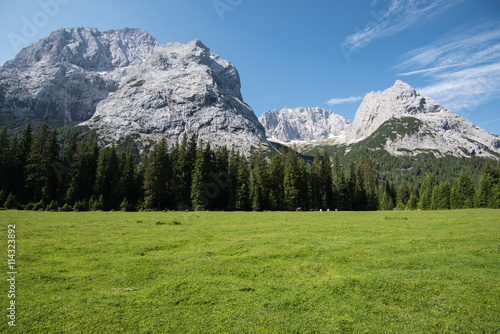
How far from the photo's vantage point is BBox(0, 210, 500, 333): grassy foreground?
753cm

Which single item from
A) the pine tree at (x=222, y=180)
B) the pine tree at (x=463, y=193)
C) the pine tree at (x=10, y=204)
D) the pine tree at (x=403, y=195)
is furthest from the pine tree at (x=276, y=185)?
the pine tree at (x=403, y=195)

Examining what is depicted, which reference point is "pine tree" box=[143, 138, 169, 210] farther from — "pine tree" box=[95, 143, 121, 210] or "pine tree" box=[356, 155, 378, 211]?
"pine tree" box=[356, 155, 378, 211]

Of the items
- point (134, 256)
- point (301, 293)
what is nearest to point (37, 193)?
point (134, 256)

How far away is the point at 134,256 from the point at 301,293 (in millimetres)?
9999

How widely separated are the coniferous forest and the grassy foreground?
4589 centimetres

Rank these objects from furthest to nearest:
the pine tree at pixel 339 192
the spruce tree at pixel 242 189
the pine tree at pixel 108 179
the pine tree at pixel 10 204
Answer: the pine tree at pixel 339 192 < the spruce tree at pixel 242 189 < the pine tree at pixel 108 179 < the pine tree at pixel 10 204

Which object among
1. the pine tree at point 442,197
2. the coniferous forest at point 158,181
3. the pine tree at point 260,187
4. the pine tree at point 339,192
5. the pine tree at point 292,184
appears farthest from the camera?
the pine tree at point 442,197

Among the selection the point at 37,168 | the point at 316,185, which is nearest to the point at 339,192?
the point at 316,185

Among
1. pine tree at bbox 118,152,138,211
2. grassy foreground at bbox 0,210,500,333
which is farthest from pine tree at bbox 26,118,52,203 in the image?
grassy foreground at bbox 0,210,500,333

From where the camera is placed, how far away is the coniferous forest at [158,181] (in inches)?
2229

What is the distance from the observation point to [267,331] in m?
7.21

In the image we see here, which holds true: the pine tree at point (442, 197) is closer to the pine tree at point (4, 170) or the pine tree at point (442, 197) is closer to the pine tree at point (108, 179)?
the pine tree at point (108, 179)

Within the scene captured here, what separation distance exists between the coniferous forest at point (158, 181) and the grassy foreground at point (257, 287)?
45.9 meters

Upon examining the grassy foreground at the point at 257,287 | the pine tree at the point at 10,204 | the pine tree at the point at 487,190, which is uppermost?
the pine tree at the point at 487,190
